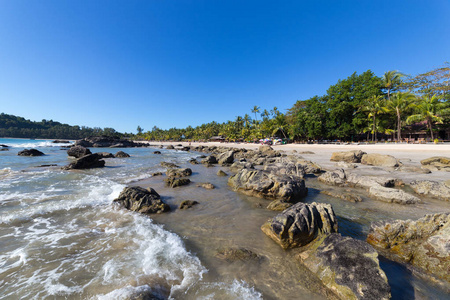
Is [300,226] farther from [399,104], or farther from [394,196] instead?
[399,104]

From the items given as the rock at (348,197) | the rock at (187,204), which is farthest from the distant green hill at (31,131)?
the rock at (348,197)

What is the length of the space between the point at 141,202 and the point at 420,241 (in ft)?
25.7

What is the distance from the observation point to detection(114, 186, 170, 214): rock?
20.2ft

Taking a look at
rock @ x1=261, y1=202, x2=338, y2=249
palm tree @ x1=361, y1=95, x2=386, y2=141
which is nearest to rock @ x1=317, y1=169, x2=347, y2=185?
rock @ x1=261, y1=202, x2=338, y2=249

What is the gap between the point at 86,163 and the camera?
1523cm

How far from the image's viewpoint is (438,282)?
296cm

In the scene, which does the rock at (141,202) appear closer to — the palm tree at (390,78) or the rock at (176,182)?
the rock at (176,182)

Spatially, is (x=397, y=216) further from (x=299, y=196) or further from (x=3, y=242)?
(x=3, y=242)

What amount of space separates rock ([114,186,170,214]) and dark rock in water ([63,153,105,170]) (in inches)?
450

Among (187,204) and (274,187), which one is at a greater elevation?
(274,187)

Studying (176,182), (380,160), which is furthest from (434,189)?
(176,182)

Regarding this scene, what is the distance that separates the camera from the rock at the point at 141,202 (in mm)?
6152

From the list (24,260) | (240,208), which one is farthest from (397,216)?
(24,260)

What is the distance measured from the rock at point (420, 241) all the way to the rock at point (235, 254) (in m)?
3.02
